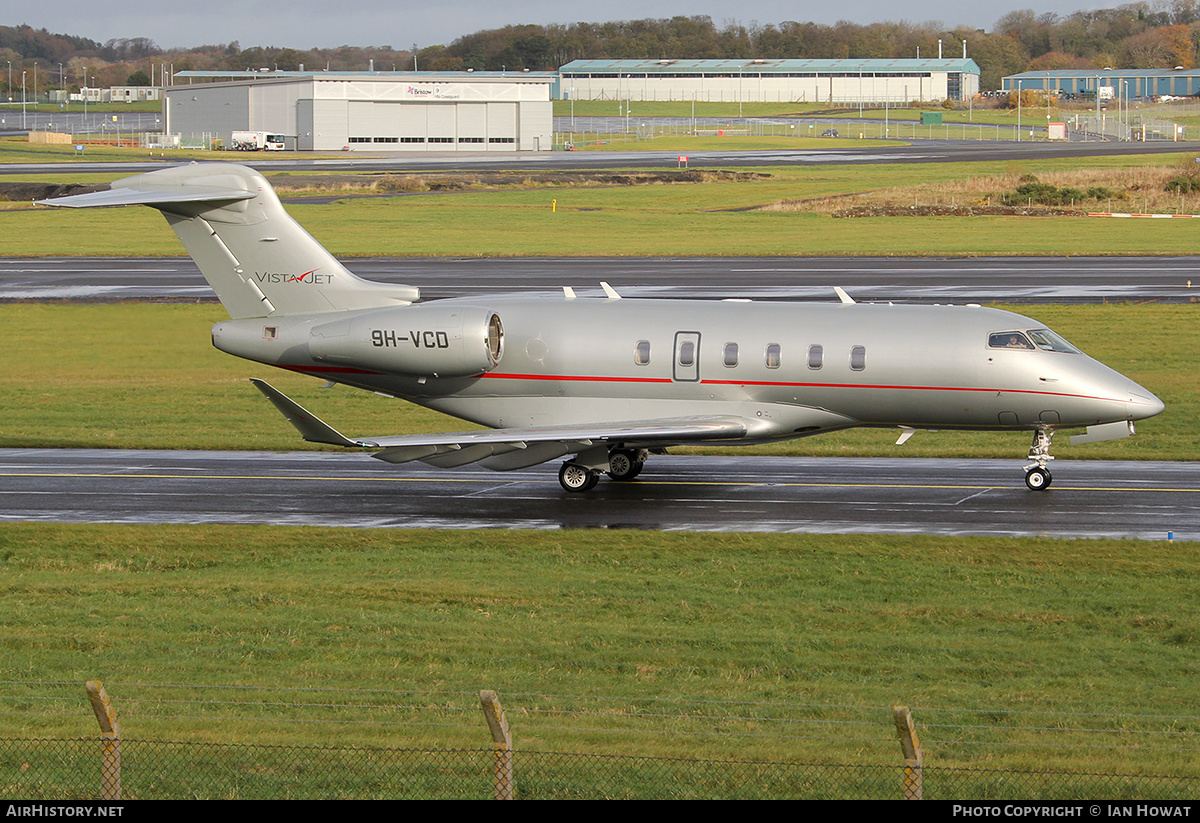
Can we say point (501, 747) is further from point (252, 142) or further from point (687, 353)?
point (252, 142)

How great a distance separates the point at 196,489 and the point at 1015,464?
18.5 metres

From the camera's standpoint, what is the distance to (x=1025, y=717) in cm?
1521

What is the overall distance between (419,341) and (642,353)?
15.5 feet

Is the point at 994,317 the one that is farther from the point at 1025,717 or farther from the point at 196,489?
the point at 196,489

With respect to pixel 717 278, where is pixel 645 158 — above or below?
above

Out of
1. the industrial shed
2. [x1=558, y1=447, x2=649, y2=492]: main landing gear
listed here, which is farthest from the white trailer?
[x1=558, y1=447, x2=649, y2=492]: main landing gear

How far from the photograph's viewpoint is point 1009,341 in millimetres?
27641

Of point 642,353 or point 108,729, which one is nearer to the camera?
point 108,729

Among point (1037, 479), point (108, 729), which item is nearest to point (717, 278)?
point (1037, 479)

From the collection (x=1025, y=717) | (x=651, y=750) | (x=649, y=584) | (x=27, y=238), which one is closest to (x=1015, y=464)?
(x=649, y=584)

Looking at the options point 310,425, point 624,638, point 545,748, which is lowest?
point 624,638

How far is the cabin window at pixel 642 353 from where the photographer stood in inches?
1134

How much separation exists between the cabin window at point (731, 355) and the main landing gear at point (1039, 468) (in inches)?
253

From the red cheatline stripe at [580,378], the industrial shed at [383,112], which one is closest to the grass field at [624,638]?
the red cheatline stripe at [580,378]
